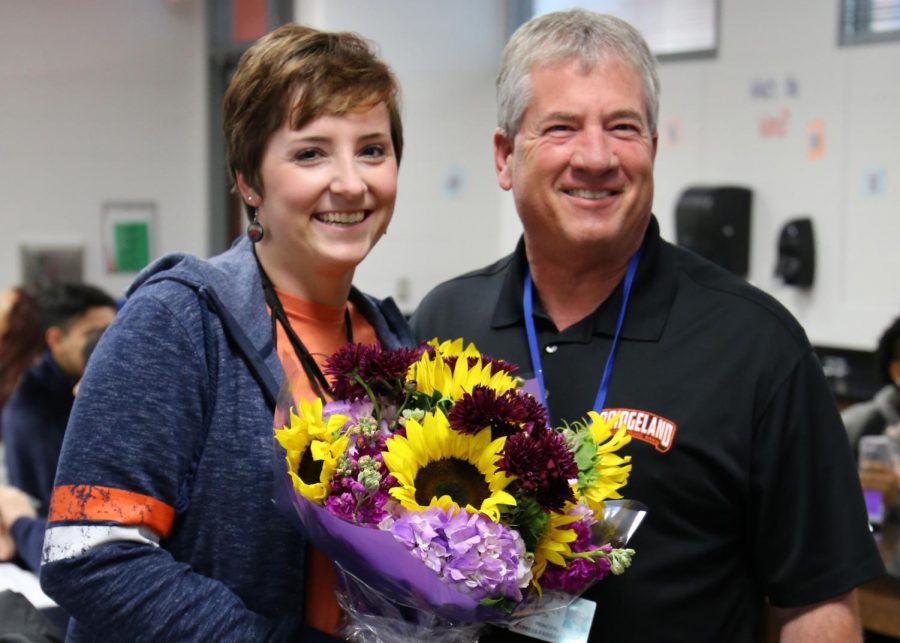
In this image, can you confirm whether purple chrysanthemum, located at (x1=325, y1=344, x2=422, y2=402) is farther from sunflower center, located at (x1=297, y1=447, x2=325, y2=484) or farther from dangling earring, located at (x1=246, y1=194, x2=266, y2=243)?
dangling earring, located at (x1=246, y1=194, x2=266, y2=243)

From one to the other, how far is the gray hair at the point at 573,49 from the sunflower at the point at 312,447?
779 mm

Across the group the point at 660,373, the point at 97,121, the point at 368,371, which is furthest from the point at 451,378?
the point at 97,121

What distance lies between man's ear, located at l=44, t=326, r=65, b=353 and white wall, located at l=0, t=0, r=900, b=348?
9.05 feet

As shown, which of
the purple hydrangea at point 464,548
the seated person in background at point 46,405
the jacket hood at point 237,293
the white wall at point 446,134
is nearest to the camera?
the purple hydrangea at point 464,548

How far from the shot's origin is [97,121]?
6.56 meters

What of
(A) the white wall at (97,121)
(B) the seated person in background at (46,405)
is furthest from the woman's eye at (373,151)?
(A) the white wall at (97,121)

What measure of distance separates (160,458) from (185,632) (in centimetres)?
23

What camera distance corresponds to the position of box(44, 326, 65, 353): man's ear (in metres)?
3.59

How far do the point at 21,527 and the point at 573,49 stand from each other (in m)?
2.10

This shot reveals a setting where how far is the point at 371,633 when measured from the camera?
4.85 ft

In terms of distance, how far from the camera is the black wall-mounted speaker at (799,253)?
19.1 feet

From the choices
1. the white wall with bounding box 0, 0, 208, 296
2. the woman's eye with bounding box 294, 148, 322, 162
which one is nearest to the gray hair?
the woman's eye with bounding box 294, 148, 322, 162

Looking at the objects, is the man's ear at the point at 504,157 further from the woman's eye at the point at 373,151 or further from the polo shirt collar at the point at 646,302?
the woman's eye at the point at 373,151

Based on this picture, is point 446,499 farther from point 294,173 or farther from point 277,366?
point 294,173
